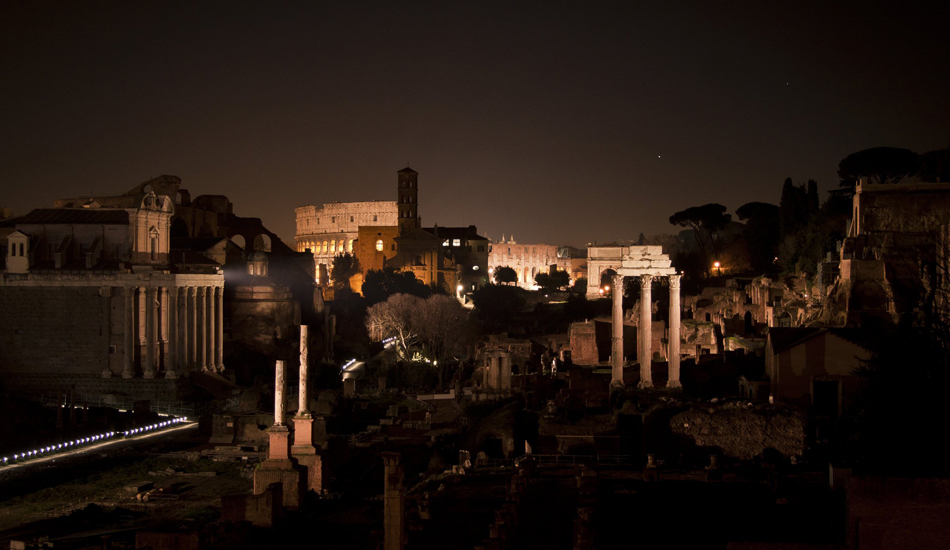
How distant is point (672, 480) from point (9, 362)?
2908 cm

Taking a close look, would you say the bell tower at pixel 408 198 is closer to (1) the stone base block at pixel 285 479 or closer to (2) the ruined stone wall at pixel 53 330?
(2) the ruined stone wall at pixel 53 330

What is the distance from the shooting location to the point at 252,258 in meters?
48.9

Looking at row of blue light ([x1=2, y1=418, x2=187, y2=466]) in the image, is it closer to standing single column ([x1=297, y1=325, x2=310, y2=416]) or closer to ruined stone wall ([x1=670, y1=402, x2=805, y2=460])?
standing single column ([x1=297, y1=325, x2=310, y2=416])

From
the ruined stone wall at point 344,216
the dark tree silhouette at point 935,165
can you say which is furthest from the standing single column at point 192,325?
the ruined stone wall at point 344,216

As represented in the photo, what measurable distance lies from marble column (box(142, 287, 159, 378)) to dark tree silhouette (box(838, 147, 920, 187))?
36.3 meters

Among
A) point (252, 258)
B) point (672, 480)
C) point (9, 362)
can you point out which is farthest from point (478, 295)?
point (672, 480)

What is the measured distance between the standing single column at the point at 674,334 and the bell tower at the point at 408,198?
62.1 m

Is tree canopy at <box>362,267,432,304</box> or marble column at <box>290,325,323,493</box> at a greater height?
tree canopy at <box>362,267,432,304</box>

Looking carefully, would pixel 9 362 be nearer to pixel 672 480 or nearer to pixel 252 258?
pixel 252 258

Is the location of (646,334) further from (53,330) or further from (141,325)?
(53,330)

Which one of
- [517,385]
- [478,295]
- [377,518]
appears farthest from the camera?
[478,295]

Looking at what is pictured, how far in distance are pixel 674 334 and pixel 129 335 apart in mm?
22097

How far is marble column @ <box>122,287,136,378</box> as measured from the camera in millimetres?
36469


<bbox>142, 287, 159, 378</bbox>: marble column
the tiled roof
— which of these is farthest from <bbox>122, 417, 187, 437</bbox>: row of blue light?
the tiled roof
